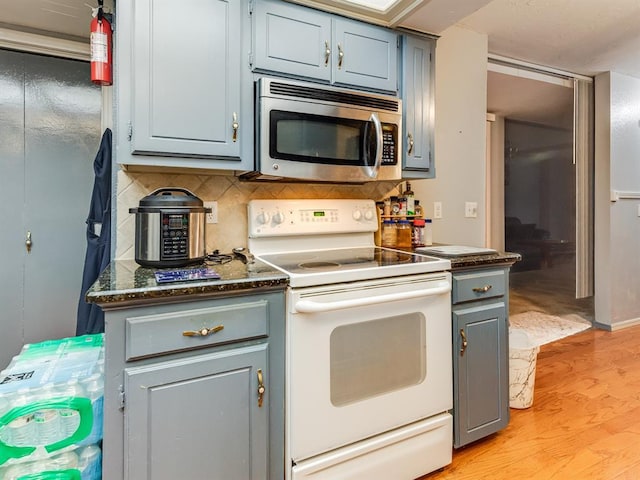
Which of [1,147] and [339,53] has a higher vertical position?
[339,53]

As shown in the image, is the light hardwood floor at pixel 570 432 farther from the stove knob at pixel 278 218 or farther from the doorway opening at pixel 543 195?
the stove knob at pixel 278 218

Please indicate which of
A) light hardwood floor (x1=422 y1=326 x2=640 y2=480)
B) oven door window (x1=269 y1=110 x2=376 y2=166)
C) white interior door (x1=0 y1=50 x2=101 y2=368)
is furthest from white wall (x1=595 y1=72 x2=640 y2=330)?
white interior door (x1=0 y1=50 x2=101 y2=368)

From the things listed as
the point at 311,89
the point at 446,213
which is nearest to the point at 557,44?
the point at 446,213

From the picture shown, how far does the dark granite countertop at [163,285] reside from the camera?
1.05 metres

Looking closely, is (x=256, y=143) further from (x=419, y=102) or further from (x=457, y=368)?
(x=457, y=368)

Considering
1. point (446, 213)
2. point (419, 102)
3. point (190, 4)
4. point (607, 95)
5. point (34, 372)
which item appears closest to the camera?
point (34, 372)

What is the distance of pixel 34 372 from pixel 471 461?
1.84 metres

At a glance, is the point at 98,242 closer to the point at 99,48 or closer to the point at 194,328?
the point at 99,48

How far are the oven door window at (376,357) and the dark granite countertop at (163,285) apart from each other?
344mm

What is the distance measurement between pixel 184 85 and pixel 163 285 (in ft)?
2.80

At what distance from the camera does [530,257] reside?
3984mm

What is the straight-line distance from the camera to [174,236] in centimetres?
142

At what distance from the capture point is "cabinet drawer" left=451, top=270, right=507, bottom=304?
1.66m

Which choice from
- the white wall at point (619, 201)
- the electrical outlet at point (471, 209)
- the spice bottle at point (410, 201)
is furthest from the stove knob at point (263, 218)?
the white wall at point (619, 201)
